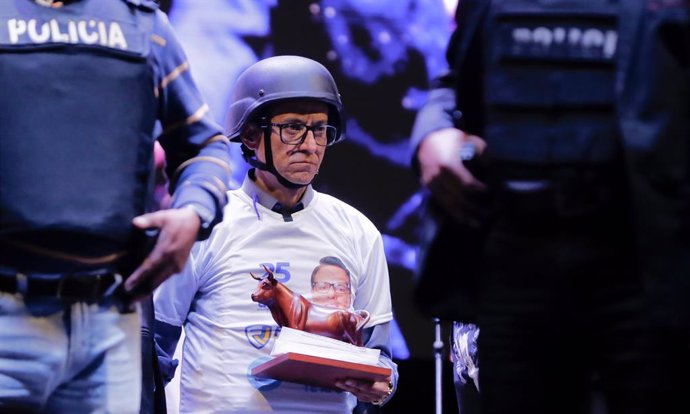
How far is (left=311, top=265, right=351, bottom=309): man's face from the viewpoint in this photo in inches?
143

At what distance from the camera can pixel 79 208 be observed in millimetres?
2188

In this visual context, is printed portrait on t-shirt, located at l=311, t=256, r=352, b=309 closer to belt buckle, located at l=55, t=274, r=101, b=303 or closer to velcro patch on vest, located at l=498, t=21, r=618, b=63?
belt buckle, located at l=55, t=274, r=101, b=303

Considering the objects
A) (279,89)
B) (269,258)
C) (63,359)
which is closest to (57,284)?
(63,359)

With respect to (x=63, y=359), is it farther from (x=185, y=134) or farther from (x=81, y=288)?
(x=185, y=134)

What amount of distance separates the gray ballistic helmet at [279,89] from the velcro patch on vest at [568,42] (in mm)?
2000

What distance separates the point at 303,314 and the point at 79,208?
4.52 ft

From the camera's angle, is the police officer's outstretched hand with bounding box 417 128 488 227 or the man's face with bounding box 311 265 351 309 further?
the man's face with bounding box 311 265 351 309

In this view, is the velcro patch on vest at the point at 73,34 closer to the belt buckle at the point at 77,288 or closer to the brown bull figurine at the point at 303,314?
the belt buckle at the point at 77,288

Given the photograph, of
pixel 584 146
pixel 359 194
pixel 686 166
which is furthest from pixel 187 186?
pixel 359 194

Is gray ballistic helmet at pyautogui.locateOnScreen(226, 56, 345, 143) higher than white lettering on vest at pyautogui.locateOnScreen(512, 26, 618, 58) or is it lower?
lower

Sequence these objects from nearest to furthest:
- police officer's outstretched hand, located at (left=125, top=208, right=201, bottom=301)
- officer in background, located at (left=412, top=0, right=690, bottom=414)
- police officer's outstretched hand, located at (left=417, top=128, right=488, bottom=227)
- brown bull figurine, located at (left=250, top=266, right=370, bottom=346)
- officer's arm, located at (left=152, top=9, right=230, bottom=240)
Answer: officer in background, located at (left=412, top=0, right=690, bottom=414), police officer's outstretched hand, located at (left=417, top=128, right=488, bottom=227), police officer's outstretched hand, located at (left=125, top=208, right=201, bottom=301), officer's arm, located at (left=152, top=9, right=230, bottom=240), brown bull figurine, located at (left=250, top=266, right=370, bottom=346)

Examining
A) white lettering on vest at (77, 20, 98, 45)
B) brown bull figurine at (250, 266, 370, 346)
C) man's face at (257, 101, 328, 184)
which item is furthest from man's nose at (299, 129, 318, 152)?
white lettering on vest at (77, 20, 98, 45)

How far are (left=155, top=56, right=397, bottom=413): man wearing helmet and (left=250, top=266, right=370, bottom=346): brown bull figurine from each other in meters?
0.13

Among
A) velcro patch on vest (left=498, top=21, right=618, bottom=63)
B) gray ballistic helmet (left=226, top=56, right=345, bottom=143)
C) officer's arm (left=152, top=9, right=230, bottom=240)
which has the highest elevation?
velcro patch on vest (left=498, top=21, right=618, bottom=63)
